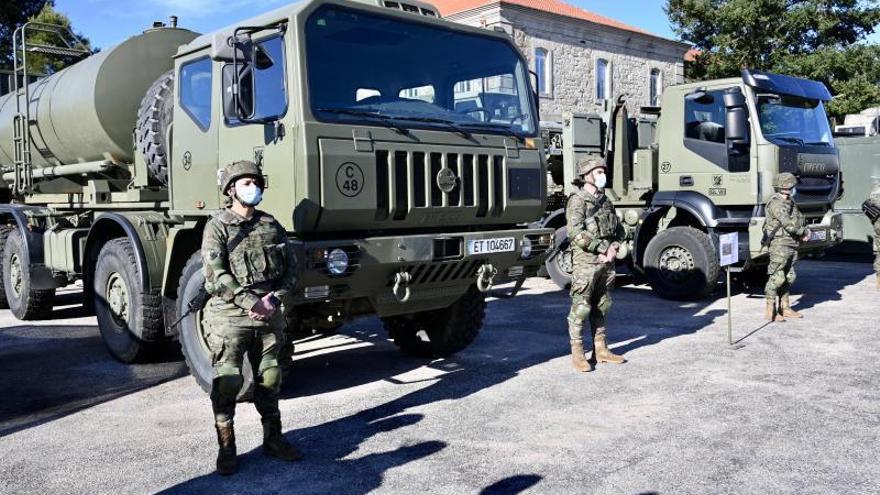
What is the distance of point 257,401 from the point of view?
4324mm

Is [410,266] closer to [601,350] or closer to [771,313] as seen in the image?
[601,350]

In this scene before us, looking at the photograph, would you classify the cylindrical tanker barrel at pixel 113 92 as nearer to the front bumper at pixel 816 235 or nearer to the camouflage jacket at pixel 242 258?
the camouflage jacket at pixel 242 258

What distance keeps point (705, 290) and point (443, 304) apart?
15.8 ft

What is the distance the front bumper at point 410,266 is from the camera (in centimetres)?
483

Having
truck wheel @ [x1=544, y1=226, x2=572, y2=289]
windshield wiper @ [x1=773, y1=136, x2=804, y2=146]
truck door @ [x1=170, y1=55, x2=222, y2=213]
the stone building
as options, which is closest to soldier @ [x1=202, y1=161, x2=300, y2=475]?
truck door @ [x1=170, y1=55, x2=222, y2=213]

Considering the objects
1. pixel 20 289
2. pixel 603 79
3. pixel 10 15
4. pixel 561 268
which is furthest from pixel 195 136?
pixel 603 79

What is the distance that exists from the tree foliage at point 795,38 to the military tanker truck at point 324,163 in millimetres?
22283

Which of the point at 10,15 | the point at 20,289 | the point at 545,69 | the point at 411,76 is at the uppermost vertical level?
the point at 10,15

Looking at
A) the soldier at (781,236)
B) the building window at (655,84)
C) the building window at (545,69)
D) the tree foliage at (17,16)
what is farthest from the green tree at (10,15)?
the soldier at (781,236)

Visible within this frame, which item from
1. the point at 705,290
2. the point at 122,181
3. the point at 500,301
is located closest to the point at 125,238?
the point at 122,181

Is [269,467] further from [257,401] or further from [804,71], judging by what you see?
[804,71]

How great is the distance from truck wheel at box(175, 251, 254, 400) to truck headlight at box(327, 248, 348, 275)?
948mm

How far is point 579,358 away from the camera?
6285mm

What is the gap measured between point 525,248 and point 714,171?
4.58 m
